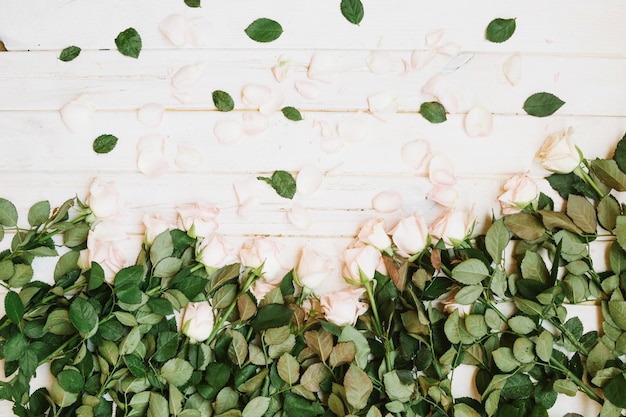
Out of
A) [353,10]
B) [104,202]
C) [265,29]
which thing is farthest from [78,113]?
[353,10]

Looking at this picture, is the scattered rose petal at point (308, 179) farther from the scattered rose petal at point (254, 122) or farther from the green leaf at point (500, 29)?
the green leaf at point (500, 29)

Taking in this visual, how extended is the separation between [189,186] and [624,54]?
898 millimetres

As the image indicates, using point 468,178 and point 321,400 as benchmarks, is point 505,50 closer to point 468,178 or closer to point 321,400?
point 468,178

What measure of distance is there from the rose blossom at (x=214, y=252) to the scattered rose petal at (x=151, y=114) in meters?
0.25

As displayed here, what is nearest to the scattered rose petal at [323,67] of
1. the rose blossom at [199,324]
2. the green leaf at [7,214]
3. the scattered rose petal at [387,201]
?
the scattered rose petal at [387,201]

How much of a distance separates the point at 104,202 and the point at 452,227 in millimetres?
672

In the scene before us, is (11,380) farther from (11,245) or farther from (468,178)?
(468,178)

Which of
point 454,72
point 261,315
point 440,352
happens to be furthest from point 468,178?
point 261,315

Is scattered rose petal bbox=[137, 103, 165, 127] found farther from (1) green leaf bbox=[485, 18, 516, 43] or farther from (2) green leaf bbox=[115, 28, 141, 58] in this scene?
(1) green leaf bbox=[485, 18, 516, 43]

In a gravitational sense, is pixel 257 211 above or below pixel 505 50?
below

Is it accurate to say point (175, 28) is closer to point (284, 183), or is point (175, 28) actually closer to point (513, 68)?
point (284, 183)

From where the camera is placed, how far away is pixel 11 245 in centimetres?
116

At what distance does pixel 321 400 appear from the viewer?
1.13 metres

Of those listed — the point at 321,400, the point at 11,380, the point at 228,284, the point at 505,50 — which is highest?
the point at 505,50
